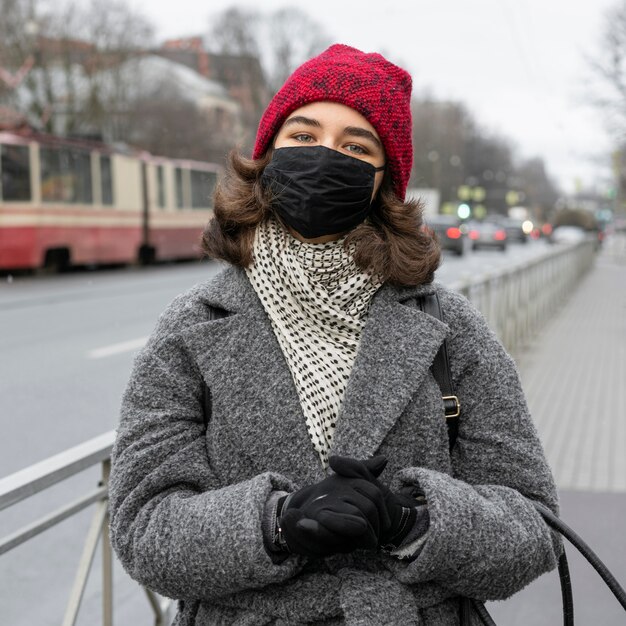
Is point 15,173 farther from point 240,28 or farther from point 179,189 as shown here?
point 240,28

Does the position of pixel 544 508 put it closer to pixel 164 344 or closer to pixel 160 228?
pixel 164 344

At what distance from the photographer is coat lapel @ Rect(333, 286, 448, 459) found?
5.25 feet

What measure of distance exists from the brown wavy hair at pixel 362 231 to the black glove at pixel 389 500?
1.42 feet

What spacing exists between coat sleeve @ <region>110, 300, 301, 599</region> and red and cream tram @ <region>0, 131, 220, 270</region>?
18265 millimetres

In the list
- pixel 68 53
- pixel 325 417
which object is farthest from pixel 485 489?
pixel 68 53

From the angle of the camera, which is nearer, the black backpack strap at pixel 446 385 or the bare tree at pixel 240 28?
the black backpack strap at pixel 446 385

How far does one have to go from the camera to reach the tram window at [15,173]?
1881 centimetres

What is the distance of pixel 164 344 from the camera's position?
1641 millimetres

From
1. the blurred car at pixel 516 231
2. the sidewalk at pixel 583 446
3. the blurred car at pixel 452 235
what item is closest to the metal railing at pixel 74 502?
the sidewalk at pixel 583 446

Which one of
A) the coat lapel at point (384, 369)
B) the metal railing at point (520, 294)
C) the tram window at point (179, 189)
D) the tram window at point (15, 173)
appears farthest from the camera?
the tram window at point (179, 189)

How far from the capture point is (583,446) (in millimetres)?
6547

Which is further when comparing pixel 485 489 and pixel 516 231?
pixel 516 231

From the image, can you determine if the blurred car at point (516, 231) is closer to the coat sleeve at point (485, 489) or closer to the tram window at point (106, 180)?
the tram window at point (106, 180)

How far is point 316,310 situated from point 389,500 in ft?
1.33
